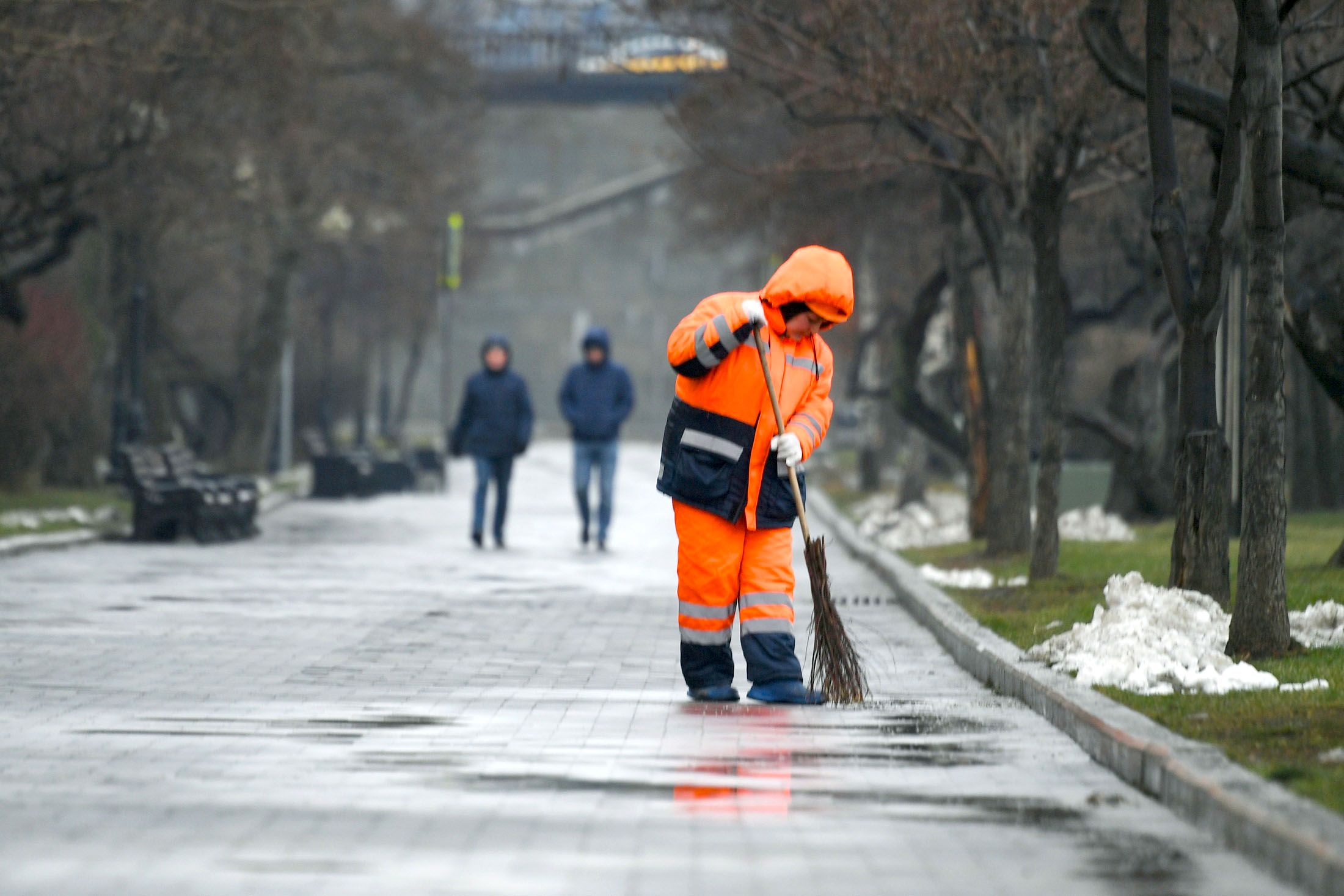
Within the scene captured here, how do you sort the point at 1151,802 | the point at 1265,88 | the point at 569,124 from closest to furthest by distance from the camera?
the point at 1151,802, the point at 1265,88, the point at 569,124

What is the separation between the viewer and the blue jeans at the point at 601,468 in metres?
22.8

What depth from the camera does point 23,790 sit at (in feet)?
25.8

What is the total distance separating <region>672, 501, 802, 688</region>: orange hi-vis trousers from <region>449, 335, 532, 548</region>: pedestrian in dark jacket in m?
12.5

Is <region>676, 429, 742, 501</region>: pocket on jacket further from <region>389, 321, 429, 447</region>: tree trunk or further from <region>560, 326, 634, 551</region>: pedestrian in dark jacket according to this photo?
<region>389, 321, 429, 447</region>: tree trunk

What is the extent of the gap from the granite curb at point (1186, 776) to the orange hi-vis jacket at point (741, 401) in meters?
1.41

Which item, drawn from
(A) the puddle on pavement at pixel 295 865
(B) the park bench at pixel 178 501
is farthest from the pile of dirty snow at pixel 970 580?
(A) the puddle on pavement at pixel 295 865

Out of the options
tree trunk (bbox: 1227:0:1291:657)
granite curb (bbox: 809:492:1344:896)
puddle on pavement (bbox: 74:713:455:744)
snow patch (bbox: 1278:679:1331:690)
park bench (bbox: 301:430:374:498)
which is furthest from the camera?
park bench (bbox: 301:430:374:498)

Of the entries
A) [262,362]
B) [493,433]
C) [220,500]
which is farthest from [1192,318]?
[262,362]

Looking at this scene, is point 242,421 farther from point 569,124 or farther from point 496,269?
point 569,124

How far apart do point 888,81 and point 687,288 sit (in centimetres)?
6603

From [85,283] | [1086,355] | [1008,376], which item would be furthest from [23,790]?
[1086,355]

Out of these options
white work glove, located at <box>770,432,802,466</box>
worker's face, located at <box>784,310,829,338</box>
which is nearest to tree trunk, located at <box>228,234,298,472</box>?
worker's face, located at <box>784,310,829,338</box>

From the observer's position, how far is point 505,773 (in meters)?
8.35

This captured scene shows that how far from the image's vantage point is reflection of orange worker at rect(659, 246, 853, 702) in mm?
10398
